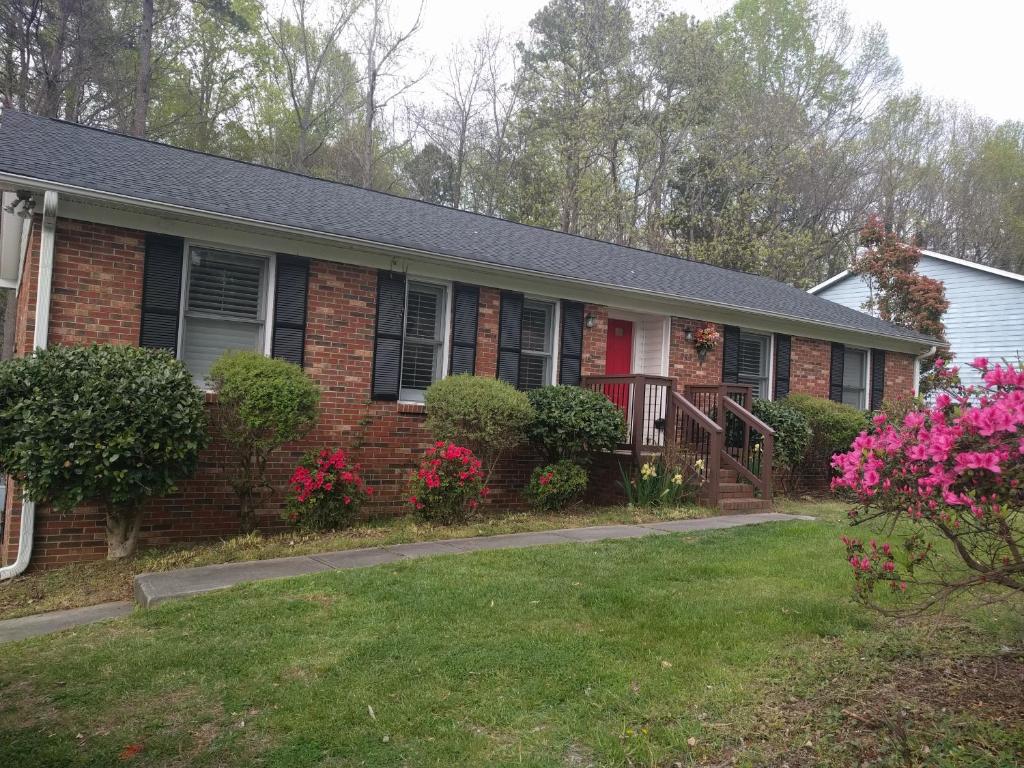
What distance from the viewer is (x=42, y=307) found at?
654 centimetres

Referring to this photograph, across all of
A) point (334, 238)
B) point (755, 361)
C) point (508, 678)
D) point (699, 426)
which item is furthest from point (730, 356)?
point (508, 678)

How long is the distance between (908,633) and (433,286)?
6.53 meters

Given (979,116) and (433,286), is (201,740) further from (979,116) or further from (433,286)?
(979,116)

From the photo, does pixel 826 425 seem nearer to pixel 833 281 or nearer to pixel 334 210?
pixel 334 210

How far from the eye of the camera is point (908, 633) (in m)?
4.02

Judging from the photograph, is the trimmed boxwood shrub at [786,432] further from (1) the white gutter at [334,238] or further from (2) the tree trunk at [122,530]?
(2) the tree trunk at [122,530]

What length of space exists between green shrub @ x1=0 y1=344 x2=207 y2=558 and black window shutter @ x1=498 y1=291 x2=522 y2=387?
13.6 ft

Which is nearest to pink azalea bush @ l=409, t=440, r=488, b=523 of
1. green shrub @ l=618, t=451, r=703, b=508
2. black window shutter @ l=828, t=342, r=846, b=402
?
green shrub @ l=618, t=451, r=703, b=508

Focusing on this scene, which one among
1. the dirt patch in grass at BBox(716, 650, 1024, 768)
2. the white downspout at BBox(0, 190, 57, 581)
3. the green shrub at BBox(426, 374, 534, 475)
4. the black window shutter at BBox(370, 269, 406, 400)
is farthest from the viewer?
the black window shutter at BBox(370, 269, 406, 400)

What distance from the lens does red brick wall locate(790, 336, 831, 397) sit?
41.7 feet

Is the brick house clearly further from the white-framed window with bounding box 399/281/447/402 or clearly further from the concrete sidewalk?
the concrete sidewalk

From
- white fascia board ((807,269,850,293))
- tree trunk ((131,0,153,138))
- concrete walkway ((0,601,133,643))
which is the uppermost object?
tree trunk ((131,0,153,138))

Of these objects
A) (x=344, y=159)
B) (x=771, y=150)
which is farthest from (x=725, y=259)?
(x=344, y=159)

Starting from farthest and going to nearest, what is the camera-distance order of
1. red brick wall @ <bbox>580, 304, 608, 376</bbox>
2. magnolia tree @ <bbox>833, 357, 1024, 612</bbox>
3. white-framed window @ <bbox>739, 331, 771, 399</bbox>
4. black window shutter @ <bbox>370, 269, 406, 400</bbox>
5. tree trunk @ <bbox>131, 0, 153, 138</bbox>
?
tree trunk @ <bbox>131, 0, 153, 138</bbox>, white-framed window @ <bbox>739, 331, 771, 399</bbox>, red brick wall @ <bbox>580, 304, 608, 376</bbox>, black window shutter @ <bbox>370, 269, 406, 400</bbox>, magnolia tree @ <bbox>833, 357, 1024, 612</bbox>
